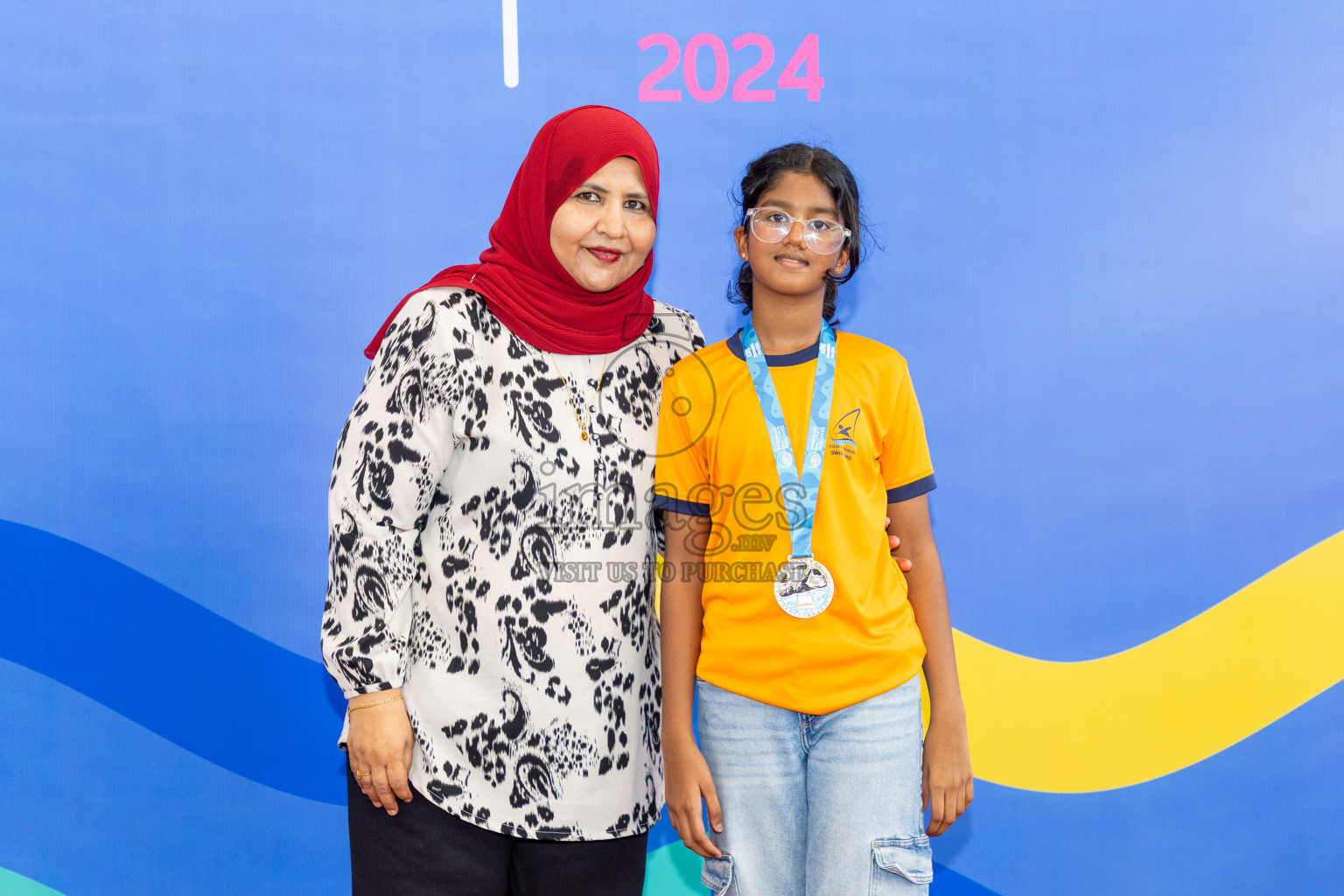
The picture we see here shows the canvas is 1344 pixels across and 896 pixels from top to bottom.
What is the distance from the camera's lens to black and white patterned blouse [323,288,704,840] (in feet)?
4.83

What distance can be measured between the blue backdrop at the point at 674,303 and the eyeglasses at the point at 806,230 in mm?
926

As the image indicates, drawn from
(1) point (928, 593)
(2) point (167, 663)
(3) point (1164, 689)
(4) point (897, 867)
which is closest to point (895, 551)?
(1) point (928, 593)

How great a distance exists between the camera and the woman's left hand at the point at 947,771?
1.54 m

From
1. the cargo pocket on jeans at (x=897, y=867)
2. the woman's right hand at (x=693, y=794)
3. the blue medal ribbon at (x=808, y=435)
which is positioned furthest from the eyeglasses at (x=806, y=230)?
the cargo pocket on jeans at (x=897, y=867)

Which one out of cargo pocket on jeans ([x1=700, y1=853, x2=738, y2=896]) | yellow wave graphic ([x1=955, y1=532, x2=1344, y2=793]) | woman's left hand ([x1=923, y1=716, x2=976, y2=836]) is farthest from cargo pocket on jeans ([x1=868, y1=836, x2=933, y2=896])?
yellow wave graphic ([x1=955, y1=532, x2=1344, y2=793])

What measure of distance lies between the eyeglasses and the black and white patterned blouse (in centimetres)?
44

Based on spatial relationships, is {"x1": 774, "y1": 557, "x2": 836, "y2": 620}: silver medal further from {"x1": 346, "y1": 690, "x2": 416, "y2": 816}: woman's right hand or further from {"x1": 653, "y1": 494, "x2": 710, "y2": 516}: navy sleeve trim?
{"x1": 346, "y1": 690, "x2": 416, "y2": 816}: woman's right hand

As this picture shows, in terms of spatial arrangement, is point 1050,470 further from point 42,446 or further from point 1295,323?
point 42,446

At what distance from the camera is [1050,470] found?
2.55 meters

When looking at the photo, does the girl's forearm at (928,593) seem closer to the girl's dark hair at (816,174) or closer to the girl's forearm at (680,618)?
the girl's forearm at (680,618)

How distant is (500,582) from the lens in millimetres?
1491

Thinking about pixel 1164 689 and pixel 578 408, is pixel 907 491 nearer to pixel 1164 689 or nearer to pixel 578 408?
pixel 578 408

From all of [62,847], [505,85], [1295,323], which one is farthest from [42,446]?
[1295,323]

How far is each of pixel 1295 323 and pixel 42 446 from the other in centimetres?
341
